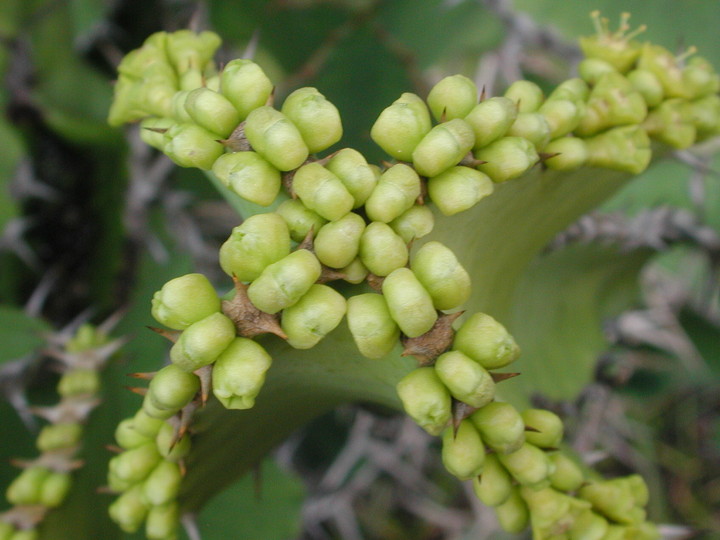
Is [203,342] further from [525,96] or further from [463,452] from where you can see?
[525,96]

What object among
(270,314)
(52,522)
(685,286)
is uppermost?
(270,314)

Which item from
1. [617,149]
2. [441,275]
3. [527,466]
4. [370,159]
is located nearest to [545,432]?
[527,466]

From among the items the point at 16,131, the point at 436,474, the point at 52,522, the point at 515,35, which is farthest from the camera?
the point at 436,474

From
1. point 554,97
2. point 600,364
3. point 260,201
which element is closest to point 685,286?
point 600,364

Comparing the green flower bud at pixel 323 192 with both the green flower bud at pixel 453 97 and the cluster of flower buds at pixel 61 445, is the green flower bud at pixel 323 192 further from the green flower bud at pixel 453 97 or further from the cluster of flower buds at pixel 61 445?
the cluster of flower buds at pixel 61 445

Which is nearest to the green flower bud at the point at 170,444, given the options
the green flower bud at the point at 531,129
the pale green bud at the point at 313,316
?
the pale green bud at the point at 313,316

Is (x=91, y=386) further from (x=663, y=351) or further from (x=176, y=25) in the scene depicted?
(x=663, y=351)
